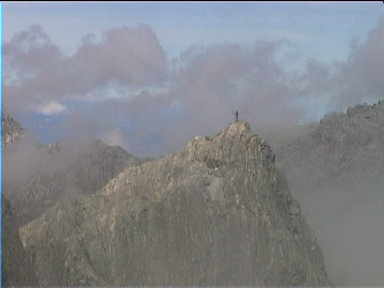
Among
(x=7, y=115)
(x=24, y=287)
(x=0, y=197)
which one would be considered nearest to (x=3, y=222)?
(x=0, y=197)

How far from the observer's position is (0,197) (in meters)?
93.2

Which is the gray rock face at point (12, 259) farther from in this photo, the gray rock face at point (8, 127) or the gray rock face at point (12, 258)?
the gray rock face at point (8, 127)

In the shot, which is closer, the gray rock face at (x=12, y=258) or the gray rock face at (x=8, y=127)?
the gray rock face at (x=12, y=258)

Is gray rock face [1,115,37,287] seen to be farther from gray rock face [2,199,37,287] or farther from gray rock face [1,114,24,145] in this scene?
gray rock face [1,114,24,145]

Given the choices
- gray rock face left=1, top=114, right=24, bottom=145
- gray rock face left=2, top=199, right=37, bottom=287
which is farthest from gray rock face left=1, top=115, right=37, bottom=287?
gray rock face left=1, top=114, right=24, bottom=145

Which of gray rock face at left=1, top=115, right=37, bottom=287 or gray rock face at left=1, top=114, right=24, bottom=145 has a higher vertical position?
gray rock face at left=1, top=114, right=24, bottom=145

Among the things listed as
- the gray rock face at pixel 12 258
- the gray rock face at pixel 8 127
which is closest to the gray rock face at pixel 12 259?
the gray rock face at pixel 12 258

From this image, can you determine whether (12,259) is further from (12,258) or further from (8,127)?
(8,127)

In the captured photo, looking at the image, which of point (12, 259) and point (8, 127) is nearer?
point (12, 259)

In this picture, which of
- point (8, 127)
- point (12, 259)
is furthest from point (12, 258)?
point (8, 127)

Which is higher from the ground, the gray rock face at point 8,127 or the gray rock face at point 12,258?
Result: the gray rock face at point 8,127

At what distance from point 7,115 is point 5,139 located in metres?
5.09

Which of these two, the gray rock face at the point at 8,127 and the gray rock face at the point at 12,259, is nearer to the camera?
the gray rock face at the point at 12,259

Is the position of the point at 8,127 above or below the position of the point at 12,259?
above
